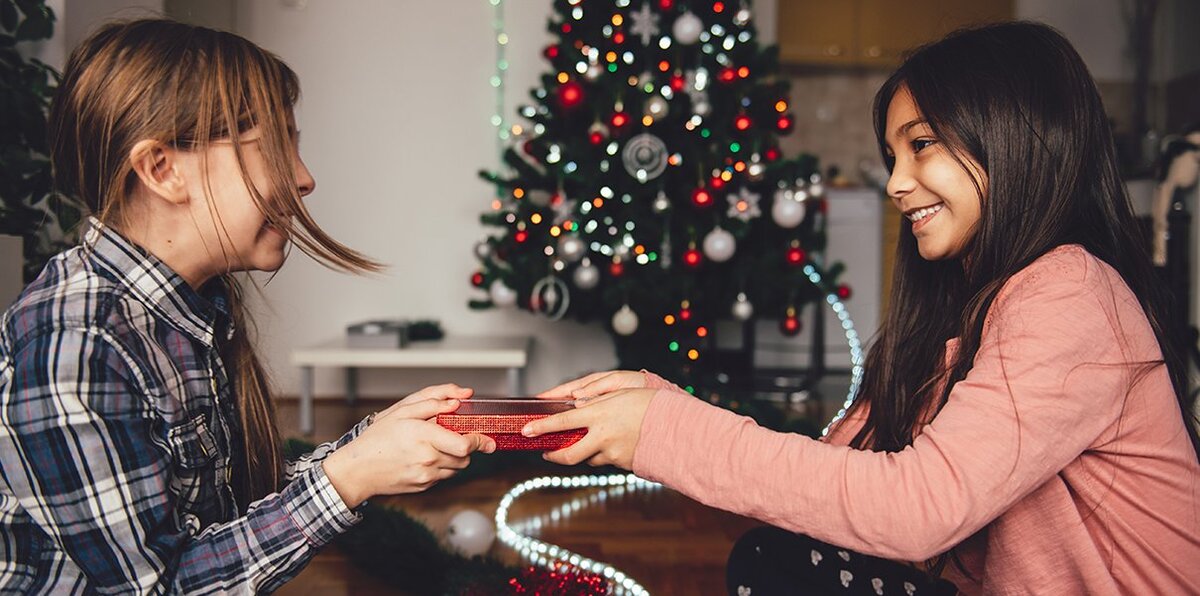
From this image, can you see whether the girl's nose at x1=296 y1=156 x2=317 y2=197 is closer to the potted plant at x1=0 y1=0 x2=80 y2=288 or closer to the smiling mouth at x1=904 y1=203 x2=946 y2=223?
the smiling mouth at x1=904 y1=203 x2=946 y2=223

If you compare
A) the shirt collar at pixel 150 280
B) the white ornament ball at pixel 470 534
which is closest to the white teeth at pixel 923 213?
the shirt collar at pixel 150 280

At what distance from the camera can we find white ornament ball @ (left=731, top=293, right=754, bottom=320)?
9.72 ft

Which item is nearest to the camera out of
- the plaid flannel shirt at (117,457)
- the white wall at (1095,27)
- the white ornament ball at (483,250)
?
the plaid flannel shirt at (117,457)

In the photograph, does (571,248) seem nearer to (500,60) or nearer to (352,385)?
(500,60)

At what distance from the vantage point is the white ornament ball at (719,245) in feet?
9.36

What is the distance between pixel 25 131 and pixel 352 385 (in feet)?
6.52

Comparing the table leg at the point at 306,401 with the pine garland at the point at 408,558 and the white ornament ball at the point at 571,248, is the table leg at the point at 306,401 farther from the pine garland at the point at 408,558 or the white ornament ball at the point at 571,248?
the pine garland at the point at 408,558

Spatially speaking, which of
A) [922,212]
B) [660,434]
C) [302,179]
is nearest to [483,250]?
[302,179]

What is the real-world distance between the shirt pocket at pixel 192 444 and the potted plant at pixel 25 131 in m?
1.23

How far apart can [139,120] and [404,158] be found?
2.98 m

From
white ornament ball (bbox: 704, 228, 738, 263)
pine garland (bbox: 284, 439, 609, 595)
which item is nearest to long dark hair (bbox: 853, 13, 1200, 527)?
pine garland (bbox: 284, 439, 609, 595)

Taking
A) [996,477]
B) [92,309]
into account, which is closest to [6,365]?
[92,309]

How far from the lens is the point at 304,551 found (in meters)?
0.81

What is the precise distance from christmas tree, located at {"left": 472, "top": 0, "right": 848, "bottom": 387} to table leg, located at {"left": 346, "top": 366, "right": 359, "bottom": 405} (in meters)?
1.00
